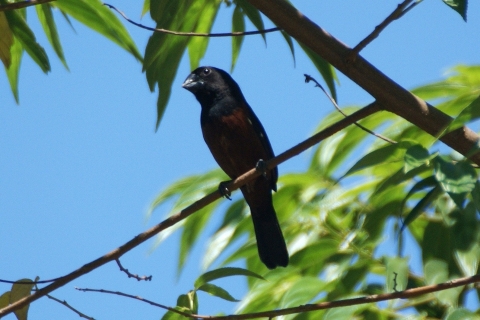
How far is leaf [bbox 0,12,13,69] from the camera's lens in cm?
226

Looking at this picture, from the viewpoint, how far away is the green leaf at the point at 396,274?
2.04m

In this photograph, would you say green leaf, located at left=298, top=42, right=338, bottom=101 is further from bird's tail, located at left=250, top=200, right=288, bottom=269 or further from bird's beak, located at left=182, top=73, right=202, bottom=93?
bird's beak, located at left=182, top=73, right=202, bottom=93

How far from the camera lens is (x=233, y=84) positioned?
483 centimetres

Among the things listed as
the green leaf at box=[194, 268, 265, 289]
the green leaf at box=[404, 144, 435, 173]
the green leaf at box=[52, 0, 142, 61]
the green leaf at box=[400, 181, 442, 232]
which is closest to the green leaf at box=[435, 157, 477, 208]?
the green leaf at box=[404, 144, 435, 173]

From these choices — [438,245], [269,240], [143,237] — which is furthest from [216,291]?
[269,240]

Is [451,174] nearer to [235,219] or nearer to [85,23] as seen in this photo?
[85,23]

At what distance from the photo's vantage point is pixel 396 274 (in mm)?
2014

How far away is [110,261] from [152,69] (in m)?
0.65

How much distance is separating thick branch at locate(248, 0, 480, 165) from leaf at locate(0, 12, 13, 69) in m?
0.80

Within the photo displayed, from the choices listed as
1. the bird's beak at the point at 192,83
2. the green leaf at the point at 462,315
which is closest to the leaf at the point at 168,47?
the green leaf at the point at 462,315

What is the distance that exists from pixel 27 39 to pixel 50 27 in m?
0.20

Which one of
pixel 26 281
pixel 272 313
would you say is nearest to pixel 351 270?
pixel 272 313

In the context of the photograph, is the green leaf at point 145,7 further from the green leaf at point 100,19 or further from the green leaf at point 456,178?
the green leaf at point 456,178

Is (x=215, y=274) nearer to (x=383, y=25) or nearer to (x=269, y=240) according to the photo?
(x=383, y=25)
